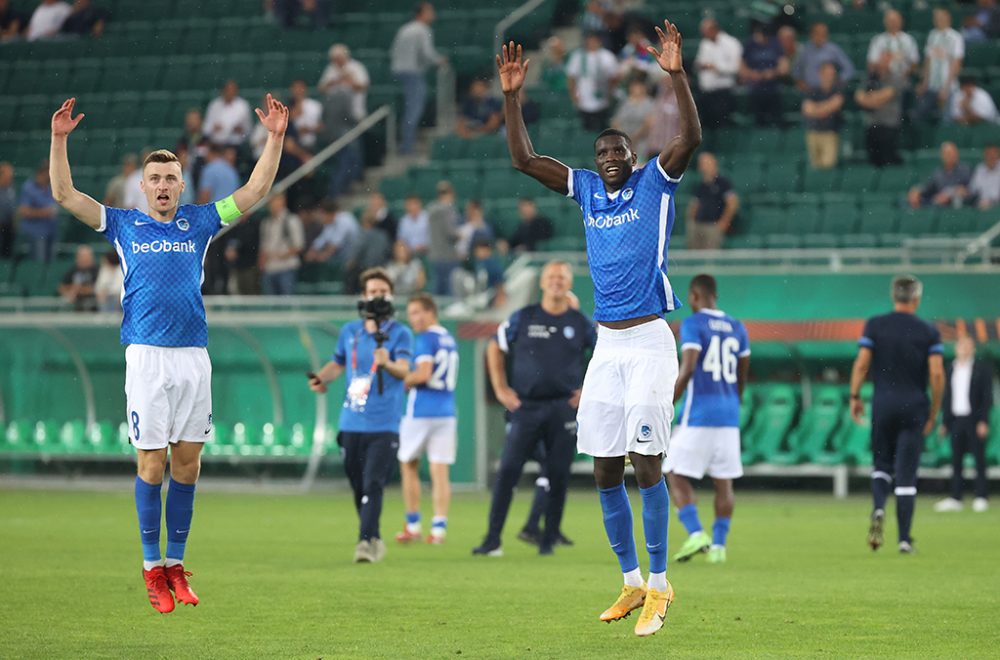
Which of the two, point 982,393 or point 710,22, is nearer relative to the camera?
point 982,393

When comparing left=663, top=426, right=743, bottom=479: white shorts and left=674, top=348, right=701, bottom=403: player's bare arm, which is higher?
left=674, top=348, right=701, bottom=403: player's bare arm

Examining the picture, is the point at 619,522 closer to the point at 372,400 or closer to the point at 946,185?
the point at 372,400

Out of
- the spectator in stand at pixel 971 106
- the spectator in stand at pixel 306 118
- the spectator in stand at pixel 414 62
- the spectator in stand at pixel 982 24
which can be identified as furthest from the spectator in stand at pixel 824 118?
the spectator in stand at pixel 306 118

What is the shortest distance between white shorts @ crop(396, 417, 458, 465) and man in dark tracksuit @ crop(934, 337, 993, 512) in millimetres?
6575

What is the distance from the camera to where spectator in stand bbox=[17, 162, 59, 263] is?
26234 mm

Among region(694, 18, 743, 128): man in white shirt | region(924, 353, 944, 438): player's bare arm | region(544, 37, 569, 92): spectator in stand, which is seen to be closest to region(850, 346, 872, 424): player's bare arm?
region(924, 353, 944, 438): player's bare arm

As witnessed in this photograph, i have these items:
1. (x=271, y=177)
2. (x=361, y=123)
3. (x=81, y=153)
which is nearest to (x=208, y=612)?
(x=271, y=177)

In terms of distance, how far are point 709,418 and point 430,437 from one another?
3429 millimetres

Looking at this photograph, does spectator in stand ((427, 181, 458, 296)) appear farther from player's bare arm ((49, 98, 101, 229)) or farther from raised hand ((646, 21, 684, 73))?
raised hand ((646, 21, 684, 73))

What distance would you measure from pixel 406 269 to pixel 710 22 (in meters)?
5.92

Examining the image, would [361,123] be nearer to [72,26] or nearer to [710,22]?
[710,22]

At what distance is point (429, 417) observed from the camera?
16328mm

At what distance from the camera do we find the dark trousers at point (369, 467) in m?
13.4

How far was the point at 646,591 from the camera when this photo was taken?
9.17 m
